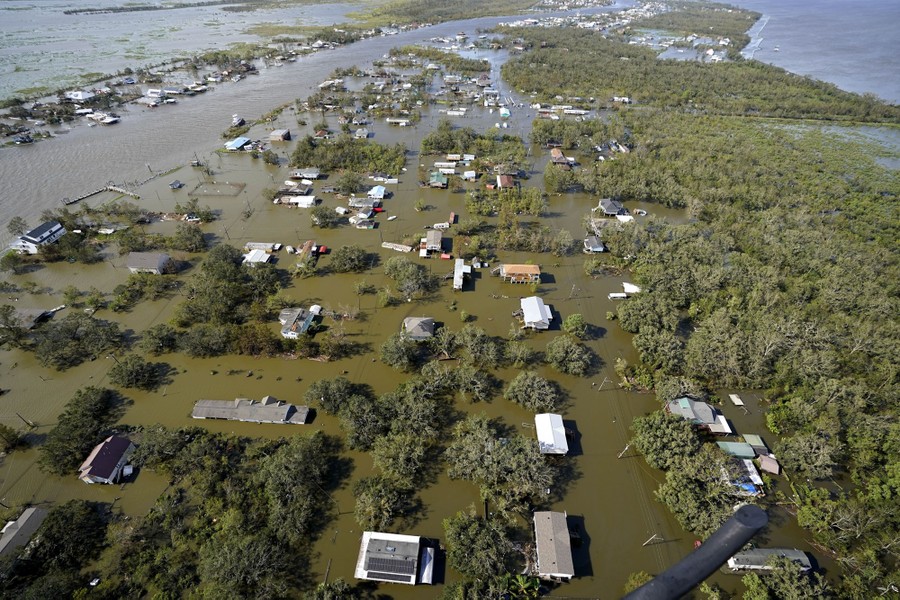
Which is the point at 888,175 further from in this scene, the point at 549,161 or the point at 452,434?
the point at 452,434

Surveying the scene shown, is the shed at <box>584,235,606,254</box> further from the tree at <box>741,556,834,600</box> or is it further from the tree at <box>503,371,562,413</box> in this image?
the tree at <box>741,556,834,600</box>

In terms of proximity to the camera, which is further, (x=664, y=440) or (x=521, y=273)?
(x=521, y=273)

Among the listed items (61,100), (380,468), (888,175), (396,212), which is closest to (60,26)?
(61,100)

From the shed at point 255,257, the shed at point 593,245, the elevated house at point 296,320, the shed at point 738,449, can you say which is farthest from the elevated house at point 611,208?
the shed at point 255,257

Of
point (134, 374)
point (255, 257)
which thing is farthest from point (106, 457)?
point (255, 257)

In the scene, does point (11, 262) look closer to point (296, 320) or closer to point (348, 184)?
point (296, 320)

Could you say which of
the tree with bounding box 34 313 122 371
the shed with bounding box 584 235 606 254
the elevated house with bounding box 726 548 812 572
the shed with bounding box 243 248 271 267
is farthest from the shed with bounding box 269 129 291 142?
the elevated house with bounding box 726 548 812 572
